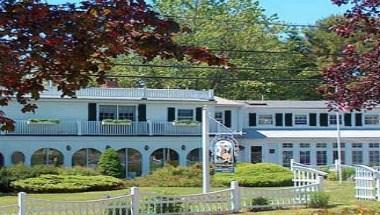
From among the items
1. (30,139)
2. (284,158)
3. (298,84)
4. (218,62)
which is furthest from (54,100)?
(218,62)

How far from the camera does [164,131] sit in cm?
4328

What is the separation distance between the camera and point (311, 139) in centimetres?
4750

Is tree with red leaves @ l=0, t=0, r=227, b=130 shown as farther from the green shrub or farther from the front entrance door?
the front entrance door

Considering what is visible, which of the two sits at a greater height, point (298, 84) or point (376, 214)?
point (298, 84)

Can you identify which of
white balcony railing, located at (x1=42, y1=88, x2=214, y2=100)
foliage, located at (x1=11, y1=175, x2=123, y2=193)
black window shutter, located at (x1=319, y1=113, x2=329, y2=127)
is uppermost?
white balcony railing, located at (x1=42, y1=88, x2=214, y2=100)

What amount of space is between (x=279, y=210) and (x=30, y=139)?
24602 millimetres

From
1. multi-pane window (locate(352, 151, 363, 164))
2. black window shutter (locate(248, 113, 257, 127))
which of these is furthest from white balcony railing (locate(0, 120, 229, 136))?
multi-pane window (locate(352, 151, 363, 164))

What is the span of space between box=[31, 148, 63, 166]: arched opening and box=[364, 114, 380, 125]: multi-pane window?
869 inches

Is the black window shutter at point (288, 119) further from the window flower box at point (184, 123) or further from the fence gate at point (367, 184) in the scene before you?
the fence gate at point (367, 184)

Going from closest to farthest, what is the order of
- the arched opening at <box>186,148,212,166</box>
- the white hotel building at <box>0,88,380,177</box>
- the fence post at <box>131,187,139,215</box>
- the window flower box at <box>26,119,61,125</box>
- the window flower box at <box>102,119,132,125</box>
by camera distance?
the fence post at <box>131,187,139,215</box>
the window flower box at <box>26,119,61,125</box>
the white hotel building at <box>0,88,380,177</box>
the window flower box at <box>102,119,132,125</box>
the arched opening at <box>186,148,212,166</box>

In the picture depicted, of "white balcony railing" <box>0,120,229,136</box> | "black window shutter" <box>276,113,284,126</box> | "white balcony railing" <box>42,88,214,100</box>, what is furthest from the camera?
"black window shutter" <box>276,113,284,126</box>

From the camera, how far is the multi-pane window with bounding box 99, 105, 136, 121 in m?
43.0

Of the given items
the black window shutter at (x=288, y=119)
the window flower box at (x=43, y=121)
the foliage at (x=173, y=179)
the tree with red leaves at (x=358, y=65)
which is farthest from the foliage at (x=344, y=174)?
the tree with red leaves at (x=358, y=65)

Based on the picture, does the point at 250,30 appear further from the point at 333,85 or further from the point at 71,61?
the point at 71,61
